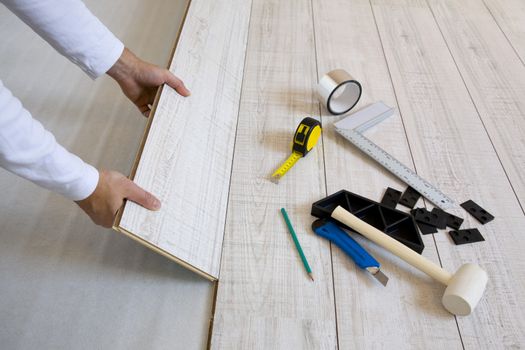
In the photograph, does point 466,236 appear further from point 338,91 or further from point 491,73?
point 491,73

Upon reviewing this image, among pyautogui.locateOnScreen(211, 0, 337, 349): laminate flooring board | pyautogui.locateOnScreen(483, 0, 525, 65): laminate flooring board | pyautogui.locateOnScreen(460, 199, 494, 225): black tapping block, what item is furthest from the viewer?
pyautogui.locateOnScreen(483, 0, 525, 65): laminate flooring board

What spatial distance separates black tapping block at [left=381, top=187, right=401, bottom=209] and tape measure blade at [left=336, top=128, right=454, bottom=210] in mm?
63

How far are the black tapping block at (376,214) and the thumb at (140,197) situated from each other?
48cm

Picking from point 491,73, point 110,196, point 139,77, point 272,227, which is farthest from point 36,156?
point 491,73

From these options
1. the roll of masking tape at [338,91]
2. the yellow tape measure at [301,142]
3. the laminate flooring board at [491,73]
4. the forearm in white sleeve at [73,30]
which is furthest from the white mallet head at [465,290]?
the forearm in white sleeve at [73,30]

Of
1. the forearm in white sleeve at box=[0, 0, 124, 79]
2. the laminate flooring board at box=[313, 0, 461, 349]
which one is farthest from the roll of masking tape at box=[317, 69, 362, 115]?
the forearm in white sleeve at box=[0, 0, 124, 79]

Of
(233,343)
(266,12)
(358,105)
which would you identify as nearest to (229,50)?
(266,12)

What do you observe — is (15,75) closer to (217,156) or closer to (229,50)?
(229,50)

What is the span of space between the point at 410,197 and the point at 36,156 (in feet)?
3.54

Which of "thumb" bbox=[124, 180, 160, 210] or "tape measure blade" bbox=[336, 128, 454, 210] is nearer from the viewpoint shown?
"thumb" bbox=[124, 180, 160, 210]

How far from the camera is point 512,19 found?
7.16ft

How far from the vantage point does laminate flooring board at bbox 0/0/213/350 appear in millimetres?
1103

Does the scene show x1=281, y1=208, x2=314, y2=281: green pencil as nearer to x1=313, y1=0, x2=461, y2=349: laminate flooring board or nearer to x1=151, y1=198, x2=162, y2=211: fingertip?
x1=313, y1=0, x2=461, y2=349: laminate flooring board

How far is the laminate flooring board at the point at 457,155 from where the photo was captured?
3.75ft
